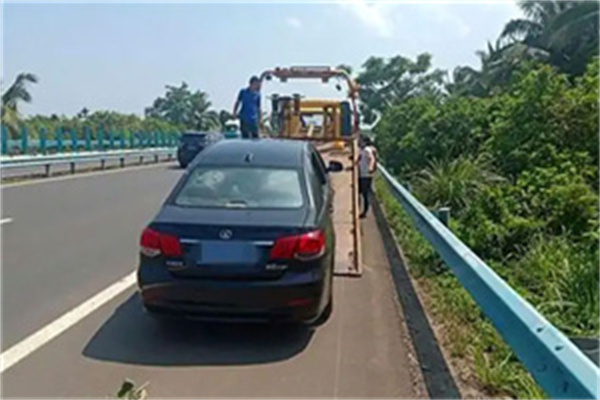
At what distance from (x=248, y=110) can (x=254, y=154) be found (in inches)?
281

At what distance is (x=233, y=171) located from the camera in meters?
7.22

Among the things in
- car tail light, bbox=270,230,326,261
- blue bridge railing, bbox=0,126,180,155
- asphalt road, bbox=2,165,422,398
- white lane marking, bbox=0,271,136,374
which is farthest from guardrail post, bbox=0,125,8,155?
car tail light, bbox=270,230,326,261

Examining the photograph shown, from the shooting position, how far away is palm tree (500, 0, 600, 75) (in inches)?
1383

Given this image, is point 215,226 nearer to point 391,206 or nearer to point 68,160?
point 391,206

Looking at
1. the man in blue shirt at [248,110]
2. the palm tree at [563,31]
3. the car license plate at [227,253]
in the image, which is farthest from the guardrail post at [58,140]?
the car license plate at [227,253]

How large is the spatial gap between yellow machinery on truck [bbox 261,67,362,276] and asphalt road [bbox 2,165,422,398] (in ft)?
1.59

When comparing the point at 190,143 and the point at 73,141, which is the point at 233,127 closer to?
the point at 190,143

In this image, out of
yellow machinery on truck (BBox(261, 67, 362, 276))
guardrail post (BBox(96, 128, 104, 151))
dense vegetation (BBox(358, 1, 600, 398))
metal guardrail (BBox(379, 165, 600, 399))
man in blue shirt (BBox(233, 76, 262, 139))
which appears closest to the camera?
metal guardrail (BBox(379, 165, 600, 399))

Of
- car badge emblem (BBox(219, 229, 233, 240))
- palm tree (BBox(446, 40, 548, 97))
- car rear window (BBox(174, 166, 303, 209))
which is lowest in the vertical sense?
car badge emblem (BBox(219, 229, 233, 240))

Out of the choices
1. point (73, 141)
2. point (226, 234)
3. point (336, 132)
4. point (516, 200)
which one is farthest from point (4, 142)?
point (226, 234)

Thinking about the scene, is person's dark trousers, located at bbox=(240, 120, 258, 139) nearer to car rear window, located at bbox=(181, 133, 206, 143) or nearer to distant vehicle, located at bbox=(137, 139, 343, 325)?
distant vehicle, located at bbox=(137, 139, 343, 325)

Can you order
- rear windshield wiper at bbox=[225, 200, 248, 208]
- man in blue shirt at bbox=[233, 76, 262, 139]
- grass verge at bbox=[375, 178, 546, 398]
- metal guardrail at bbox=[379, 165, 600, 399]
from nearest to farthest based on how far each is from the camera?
metal guardrail at bbox=[379, 165, 600, 399]
grass verge at bbox=[375, 178, 546, 398]
rear windshield wiper at bbox=[225, 200, 248, 208]
man in blue shirt at bbox=[233, 76, 262, 139]

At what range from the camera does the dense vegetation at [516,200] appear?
642 centimetres

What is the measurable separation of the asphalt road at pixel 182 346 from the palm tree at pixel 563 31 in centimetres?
2823
